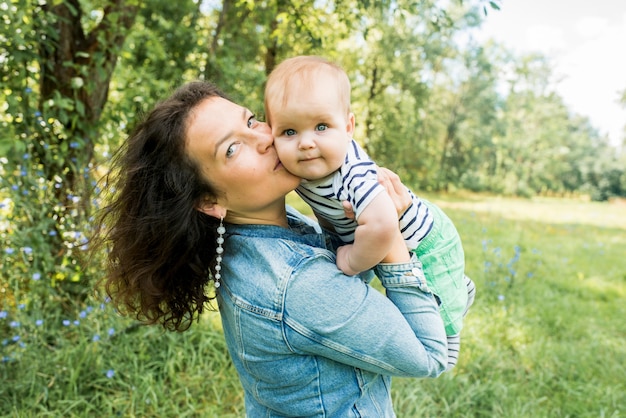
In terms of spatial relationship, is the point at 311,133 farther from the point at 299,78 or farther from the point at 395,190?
the point at 395,190

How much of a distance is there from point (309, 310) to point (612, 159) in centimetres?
4344

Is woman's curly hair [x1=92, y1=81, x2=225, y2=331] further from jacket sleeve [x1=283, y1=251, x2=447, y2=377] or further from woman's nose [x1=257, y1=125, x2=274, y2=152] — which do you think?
jacket sleeve [x1=283, y1=251, x2=447, y2=377]

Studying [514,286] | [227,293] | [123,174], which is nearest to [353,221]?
[227,293]

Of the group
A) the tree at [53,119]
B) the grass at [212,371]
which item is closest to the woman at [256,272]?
the grass at [212,371]

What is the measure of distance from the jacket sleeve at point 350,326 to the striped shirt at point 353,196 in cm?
20

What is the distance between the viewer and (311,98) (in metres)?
1.31

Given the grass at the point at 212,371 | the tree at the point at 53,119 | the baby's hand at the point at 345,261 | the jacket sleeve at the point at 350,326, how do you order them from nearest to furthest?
the jacket sleeve at the point at 350,326 → the baby's hand at the point at 345,261 → the grass at the point at 212,371 → the tree at the point at 53,119

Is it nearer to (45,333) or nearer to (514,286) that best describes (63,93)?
(45,333)

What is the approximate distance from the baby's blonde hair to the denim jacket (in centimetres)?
37

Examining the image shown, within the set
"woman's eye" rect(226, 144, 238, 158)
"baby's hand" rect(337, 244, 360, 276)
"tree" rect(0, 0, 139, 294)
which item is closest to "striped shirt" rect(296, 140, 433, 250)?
"baby's hand" rect(337, 244, 360, 276)

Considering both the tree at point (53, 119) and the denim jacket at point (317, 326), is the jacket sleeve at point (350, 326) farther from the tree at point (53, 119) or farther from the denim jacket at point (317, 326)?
the tree at point (53, 119)

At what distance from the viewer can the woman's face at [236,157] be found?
129cm

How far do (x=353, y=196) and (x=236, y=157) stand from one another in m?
0.33

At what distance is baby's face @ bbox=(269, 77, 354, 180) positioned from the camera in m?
1.29
